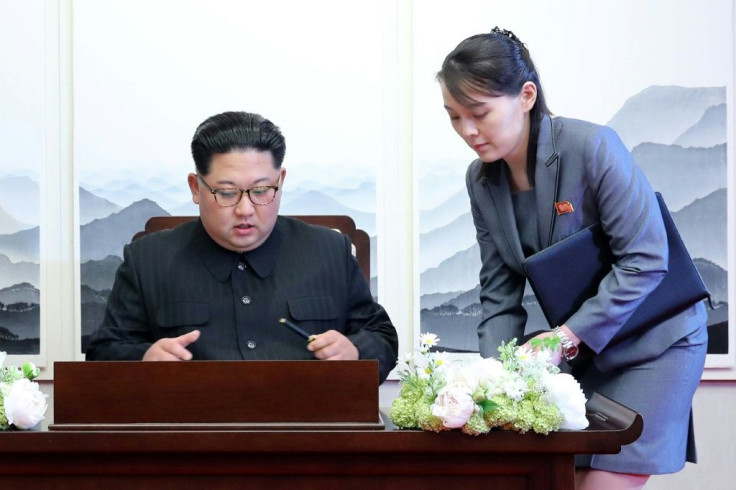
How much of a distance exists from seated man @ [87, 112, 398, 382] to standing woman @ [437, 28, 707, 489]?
42 cm

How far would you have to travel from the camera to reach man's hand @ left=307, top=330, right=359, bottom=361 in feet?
6.84

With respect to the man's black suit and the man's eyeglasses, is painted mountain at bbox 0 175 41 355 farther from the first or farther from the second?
the man's eyeglasses

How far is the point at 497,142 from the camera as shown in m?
2.21

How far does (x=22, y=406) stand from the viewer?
1.68 metres

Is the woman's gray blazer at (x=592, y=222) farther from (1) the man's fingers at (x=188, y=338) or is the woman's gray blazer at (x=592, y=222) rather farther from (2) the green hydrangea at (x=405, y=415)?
(1) the man's fingers at (x=188, y=338)

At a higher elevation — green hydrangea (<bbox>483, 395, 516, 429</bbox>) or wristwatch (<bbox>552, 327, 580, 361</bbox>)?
wristwatch (<bbox>552, 327, 580, 361</bbox>)

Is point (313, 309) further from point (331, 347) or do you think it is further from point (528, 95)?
point (528, 95)

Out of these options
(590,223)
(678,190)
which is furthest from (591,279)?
(678,190)

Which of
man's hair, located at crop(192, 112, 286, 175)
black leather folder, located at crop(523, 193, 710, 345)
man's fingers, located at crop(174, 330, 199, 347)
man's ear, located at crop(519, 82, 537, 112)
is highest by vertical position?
man's ear, located at crop(519, 82, 537, 112)

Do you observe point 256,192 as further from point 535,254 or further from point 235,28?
point 235,28

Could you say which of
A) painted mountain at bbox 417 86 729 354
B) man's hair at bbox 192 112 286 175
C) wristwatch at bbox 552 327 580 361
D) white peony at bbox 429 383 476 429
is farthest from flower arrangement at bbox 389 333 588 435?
painted mountain at bbox 417 86 729 354

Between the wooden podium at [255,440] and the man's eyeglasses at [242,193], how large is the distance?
720 millimetres

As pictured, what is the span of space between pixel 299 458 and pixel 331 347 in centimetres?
46

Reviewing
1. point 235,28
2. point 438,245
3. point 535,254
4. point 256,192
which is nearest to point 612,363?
point 535,254
